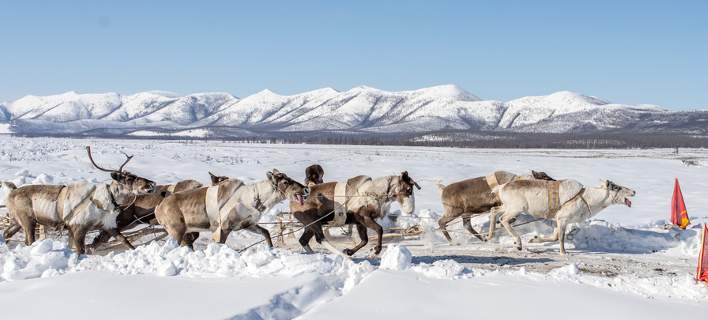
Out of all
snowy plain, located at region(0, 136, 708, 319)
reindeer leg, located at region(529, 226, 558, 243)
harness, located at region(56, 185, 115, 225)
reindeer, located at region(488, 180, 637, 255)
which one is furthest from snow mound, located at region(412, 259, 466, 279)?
reindeer leg, located at region(529, 226, 558, 243)

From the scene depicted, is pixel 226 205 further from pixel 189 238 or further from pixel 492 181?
pixel 492 181

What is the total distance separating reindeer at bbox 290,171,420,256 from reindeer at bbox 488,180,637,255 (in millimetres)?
2163

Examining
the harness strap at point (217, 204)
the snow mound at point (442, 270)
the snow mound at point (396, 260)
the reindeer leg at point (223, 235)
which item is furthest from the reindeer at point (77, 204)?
the snow mound at point (442, 270)

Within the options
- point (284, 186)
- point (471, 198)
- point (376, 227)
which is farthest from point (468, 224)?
point (284, 186)

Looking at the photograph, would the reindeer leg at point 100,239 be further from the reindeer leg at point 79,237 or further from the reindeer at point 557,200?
the reindeer at point 557,200

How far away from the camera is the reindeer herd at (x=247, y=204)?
8.88 meters

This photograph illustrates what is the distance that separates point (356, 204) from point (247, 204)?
1.70 metres

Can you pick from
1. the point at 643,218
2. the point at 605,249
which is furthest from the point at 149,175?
the point at 605,249

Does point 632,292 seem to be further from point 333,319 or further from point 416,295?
point 333,319

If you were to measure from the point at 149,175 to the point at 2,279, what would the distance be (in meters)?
23.4

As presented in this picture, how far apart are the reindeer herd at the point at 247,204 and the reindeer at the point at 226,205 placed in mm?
13

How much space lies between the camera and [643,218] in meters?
19.8

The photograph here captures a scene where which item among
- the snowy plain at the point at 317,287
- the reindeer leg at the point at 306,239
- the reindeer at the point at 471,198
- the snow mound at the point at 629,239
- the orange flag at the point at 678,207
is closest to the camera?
the snowy plain at the point at 317,287

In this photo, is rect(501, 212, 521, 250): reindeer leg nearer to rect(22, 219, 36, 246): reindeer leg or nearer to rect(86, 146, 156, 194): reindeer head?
rect(86, 146, 156, 194): reindeer head
